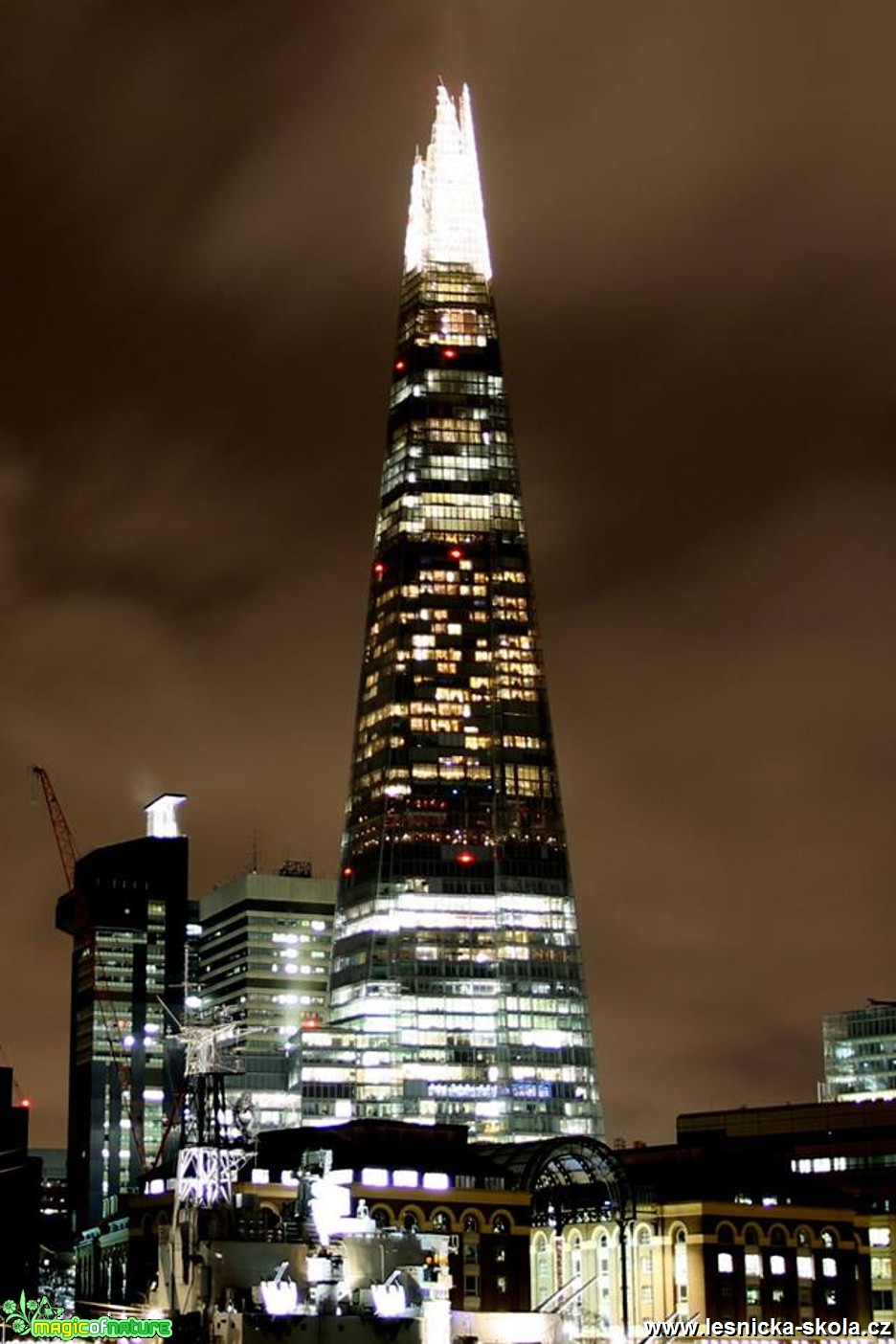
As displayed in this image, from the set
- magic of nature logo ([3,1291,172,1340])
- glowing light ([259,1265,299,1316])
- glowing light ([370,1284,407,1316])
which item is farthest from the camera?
glowing light ([370,1284,407,1316])

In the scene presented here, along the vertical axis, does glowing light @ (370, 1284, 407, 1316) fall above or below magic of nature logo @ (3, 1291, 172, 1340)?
above

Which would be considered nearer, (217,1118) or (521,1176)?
(217,1118)

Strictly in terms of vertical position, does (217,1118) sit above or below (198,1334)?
above

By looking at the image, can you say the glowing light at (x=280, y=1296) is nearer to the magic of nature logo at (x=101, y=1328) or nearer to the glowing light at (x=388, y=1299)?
the glowing light at (x=388, y=1299)

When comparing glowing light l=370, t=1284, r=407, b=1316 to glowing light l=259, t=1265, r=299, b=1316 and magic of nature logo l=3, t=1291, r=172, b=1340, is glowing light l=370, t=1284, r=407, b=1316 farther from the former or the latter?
magic of nature logo l=3, t=1291, r=172, b=1340

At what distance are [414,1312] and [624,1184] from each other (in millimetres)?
57402

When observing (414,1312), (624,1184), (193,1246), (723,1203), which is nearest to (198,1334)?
(193,1246)

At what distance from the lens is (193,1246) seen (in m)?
130

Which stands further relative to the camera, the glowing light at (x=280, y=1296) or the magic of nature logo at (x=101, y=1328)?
the glowing light at (x=280, y=1296)

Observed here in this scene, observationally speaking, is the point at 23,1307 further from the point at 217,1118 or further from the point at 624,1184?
the point at 624,1184

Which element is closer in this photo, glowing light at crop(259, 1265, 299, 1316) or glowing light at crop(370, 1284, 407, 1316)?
glowing light at crop(259, 1265, 299, 1316)

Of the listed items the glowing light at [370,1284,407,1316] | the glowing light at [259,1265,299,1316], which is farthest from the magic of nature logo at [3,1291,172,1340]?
the glowing light at [370,1284,407,1316]

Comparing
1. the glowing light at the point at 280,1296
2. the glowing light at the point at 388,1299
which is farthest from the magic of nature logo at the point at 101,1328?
the glowing light at the point at 388,1299

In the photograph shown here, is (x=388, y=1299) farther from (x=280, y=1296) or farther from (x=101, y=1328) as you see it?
(x=101, y=1328)
